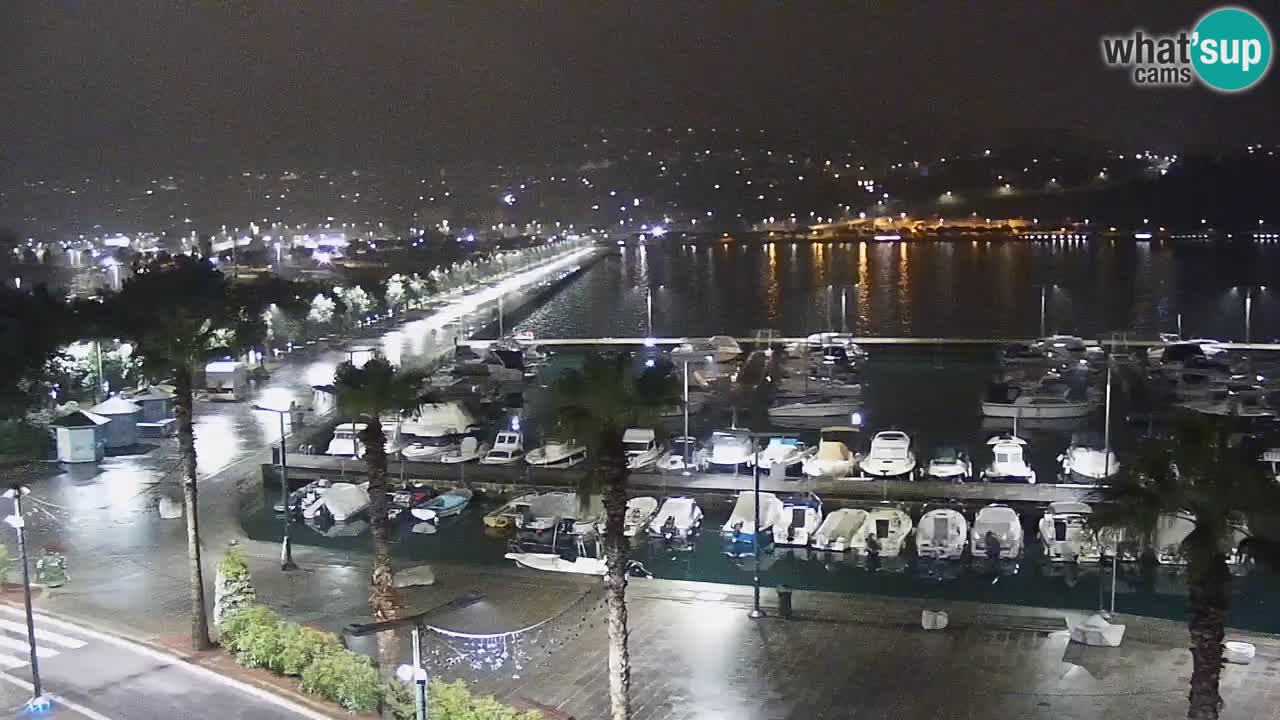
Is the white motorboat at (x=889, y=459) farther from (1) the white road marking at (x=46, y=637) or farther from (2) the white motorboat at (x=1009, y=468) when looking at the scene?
(1) the white road marking at (x=46, y=637)

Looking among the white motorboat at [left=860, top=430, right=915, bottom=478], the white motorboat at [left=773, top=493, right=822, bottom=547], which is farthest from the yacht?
the white motorboat at [left=773, top=493, right=822, bottom=547]

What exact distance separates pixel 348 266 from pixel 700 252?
58601 mm

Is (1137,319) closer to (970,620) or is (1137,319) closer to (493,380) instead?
(493,380)

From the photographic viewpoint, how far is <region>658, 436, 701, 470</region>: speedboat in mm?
23578

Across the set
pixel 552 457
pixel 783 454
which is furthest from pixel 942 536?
pixel 552 457

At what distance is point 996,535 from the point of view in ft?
61.8

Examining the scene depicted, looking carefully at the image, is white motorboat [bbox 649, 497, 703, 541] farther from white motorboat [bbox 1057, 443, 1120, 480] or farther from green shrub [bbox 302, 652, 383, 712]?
green shrub [bbox 302, 652, 383, 712]

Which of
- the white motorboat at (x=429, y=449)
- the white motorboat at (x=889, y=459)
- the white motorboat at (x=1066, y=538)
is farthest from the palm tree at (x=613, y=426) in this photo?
the white motorboat at (x=429, y=449)

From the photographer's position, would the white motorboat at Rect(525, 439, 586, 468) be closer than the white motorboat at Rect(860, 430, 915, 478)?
No

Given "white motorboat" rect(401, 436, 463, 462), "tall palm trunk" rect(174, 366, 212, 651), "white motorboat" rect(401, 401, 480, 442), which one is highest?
"tall palm trunk" rect(174, 366, 212, 651)

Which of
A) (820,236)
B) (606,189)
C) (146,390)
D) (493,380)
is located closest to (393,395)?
(146,390)

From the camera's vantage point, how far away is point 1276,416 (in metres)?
28.6

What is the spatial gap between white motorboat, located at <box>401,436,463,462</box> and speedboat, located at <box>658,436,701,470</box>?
4687 mm

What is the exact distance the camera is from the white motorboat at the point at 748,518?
19672mm
